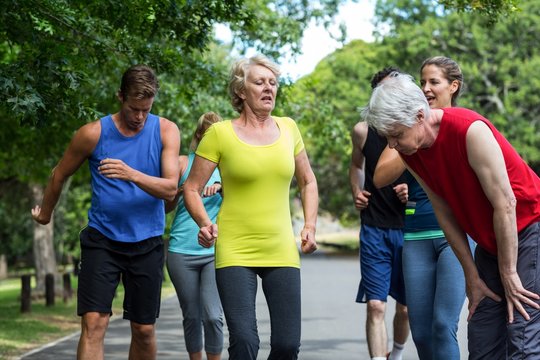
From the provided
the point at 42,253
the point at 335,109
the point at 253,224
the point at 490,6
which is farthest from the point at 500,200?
the point at 335,109

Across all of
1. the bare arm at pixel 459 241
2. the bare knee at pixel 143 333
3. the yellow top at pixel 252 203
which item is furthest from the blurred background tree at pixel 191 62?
the bare arm at pixel 459 241

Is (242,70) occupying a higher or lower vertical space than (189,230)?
higher

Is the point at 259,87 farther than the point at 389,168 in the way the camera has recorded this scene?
No

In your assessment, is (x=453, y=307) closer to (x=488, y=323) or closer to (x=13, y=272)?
(x=488, y=323)

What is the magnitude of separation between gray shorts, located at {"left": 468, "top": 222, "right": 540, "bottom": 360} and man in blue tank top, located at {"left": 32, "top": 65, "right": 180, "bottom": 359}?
230 centimetres

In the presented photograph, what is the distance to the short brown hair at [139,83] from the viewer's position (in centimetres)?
691

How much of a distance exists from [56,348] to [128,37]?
4.11 meters

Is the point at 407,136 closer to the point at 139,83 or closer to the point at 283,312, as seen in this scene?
the point at 283,312

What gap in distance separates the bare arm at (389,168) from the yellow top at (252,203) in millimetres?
1010

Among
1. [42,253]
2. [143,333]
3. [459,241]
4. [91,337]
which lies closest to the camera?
[459,241]

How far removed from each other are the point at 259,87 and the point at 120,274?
1.72 meters

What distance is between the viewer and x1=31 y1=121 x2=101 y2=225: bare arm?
7.02 metres

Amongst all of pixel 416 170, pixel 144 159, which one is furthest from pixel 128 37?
pixel 416 170

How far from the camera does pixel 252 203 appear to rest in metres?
6.08
